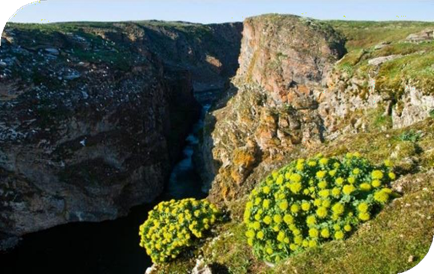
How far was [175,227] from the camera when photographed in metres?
15.8

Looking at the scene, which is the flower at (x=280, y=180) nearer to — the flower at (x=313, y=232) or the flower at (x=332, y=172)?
the flower at (x=332, y=172)

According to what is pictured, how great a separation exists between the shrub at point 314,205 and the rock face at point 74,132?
1716 inches

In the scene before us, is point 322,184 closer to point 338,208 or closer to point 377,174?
point 338,208

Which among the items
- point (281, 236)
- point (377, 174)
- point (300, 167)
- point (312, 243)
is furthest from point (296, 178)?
point (377, 174)

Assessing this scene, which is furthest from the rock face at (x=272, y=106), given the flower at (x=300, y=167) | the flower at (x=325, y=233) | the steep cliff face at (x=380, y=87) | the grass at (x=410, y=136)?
the flower at (x=325, y=233)

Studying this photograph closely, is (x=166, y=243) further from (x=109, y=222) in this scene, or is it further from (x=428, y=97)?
(x=109, y=222)

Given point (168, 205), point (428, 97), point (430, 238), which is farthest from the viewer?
point (428, 97)

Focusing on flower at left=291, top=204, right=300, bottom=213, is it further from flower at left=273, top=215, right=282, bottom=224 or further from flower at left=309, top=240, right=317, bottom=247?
flower at left=309, top=240, right=317, bottom=247

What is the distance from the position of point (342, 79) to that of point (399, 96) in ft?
48.4

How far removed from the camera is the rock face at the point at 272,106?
5409 centimetres

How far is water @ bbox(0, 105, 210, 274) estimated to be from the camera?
4272cm

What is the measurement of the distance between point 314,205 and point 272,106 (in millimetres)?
47679

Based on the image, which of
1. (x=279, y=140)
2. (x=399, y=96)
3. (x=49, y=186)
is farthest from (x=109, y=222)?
(x=399, y=96)

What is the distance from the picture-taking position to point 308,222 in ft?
39.4
